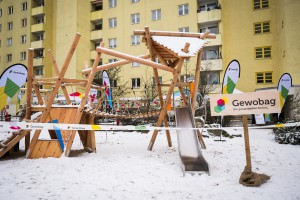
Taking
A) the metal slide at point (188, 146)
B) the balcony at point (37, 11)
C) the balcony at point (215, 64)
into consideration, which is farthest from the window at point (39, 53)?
the metal slide at point (188, 146)

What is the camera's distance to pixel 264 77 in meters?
24.0

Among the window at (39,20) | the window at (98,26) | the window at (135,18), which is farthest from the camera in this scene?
the window at (39,20)

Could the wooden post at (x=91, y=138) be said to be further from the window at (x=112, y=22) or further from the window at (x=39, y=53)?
the window at (x=39, y=53)

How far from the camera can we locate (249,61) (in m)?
24.7

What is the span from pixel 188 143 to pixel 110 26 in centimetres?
2771

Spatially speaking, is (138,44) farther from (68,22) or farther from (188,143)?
(188,143)

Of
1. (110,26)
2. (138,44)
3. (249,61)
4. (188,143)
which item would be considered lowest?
(188,143)

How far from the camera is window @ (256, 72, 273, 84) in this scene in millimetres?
23875

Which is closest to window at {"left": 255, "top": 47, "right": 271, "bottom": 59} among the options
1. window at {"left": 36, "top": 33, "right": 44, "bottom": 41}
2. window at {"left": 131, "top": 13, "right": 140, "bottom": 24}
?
window at {"left": 131, "top": 13, "right": 140, "bottom": 24}

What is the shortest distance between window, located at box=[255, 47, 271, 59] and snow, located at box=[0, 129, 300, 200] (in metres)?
20.6

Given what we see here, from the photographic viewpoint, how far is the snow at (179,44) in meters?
→ 5.68

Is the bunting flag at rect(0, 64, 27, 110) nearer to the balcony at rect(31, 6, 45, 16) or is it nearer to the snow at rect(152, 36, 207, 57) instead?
the snow at rect(152, 36, 207, 57)

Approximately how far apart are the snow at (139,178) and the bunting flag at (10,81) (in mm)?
1656

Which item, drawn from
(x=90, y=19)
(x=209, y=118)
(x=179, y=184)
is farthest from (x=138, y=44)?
(x=179, y=184)
